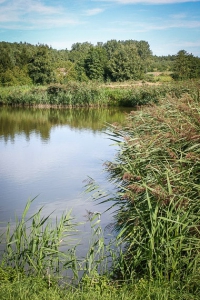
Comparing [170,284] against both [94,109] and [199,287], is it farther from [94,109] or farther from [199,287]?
[94,109]

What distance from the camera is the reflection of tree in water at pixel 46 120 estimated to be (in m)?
18.3

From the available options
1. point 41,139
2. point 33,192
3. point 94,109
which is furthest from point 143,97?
point 33,192

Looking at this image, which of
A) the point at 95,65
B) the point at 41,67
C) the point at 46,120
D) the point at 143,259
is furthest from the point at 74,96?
the point at 143,259

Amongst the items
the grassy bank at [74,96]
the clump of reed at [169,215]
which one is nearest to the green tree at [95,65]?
the grassy bank at [74,96]

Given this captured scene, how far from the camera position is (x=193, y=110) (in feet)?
19.4

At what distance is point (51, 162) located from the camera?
463 inches

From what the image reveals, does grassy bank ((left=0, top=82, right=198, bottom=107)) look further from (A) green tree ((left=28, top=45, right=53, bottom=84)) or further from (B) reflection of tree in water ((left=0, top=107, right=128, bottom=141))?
(A) green tree ((left=28, top=45, right=53, bottom=84))

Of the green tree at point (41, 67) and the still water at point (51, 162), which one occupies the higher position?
the green tree at point (41, 67)

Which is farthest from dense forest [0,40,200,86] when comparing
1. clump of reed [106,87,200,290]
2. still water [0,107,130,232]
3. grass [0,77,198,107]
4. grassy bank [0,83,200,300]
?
grassy bank [0,83,200,300]

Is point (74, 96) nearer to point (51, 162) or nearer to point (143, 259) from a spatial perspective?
point (51, 162)

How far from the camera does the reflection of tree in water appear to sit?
1828 cm

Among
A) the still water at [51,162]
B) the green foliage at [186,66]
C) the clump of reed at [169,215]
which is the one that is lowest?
the still water at [51,162]

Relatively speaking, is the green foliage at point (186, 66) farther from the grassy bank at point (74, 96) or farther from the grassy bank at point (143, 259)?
the grassy bank at point (143, 259)

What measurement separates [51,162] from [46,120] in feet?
33.6
